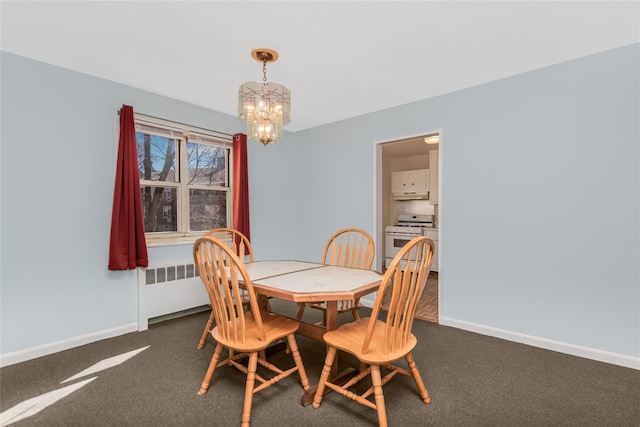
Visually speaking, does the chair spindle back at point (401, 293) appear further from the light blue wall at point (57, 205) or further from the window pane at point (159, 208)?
the window pane at point (159, 208)

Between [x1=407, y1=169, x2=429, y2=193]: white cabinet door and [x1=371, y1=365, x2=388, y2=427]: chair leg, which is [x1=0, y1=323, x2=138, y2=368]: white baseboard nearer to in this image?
[x1=371, y1=365, x2=388, y2=427]: chair leg

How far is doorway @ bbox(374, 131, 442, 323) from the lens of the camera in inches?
136

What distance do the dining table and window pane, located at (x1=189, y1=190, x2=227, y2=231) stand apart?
1.39 metres

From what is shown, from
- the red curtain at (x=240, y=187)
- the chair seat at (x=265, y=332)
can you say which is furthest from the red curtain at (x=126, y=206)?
→ the chair seat at (x=265, y=332)

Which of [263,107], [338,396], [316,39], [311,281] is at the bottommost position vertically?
[338,396]

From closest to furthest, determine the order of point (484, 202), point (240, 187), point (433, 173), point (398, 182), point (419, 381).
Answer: point (419, 381) < point (484, 202) < point (240, 187) < point (433, 173) < point (398, 182)

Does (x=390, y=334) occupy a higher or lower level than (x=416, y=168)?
lower

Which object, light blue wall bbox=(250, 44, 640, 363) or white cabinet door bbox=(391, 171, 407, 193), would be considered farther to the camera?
white cabinet door bbox=(391, 171, 407, 193)

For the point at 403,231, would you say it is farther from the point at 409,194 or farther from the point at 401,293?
the point at 401,293

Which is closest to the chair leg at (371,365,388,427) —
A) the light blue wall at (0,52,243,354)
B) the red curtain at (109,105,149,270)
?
the red curtain at (109,105,149,270)

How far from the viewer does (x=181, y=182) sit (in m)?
3.42

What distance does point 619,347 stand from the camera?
7.49 ft

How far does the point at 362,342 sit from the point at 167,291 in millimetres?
2334

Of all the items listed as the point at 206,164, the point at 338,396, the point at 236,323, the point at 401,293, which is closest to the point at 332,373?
the point at 338,396
